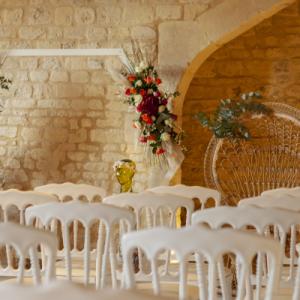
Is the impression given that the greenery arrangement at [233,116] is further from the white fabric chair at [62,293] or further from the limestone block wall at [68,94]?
the white fabric chair at [62,293]

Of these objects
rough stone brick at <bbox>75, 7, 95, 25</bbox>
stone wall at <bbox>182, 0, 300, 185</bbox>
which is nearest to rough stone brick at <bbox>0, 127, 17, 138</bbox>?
rough stone brick at <bbox>75, 7, 95, 25</bbox>

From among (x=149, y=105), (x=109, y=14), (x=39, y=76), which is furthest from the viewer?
(x=39, y=76)

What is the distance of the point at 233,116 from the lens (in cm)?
655

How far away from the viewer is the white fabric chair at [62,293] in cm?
184

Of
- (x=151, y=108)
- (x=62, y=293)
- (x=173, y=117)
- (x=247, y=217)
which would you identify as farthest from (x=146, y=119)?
(x=62, y=293)

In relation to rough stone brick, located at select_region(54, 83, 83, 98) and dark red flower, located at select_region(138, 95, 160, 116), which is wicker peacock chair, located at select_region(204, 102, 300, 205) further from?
rough stone brick, located at select_region(54, 83, 83, 98)

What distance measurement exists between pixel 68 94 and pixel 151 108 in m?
1.11

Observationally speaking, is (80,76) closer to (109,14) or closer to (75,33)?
(75,33)

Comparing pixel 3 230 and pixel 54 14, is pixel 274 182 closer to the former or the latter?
pixel 54 14

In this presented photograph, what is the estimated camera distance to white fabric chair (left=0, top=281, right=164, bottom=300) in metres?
1.84

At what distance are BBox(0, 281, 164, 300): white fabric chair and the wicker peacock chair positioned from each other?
483 centimetres

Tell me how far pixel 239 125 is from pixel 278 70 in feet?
6.08

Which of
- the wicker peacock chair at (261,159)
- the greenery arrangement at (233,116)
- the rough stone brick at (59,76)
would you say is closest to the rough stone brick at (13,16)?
the rough stone brick at (59,76)

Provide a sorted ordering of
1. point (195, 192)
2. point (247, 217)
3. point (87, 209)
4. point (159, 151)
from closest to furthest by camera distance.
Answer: point (247, 217) → point (87, 209) → point (195, 192) → point (159, 151)
